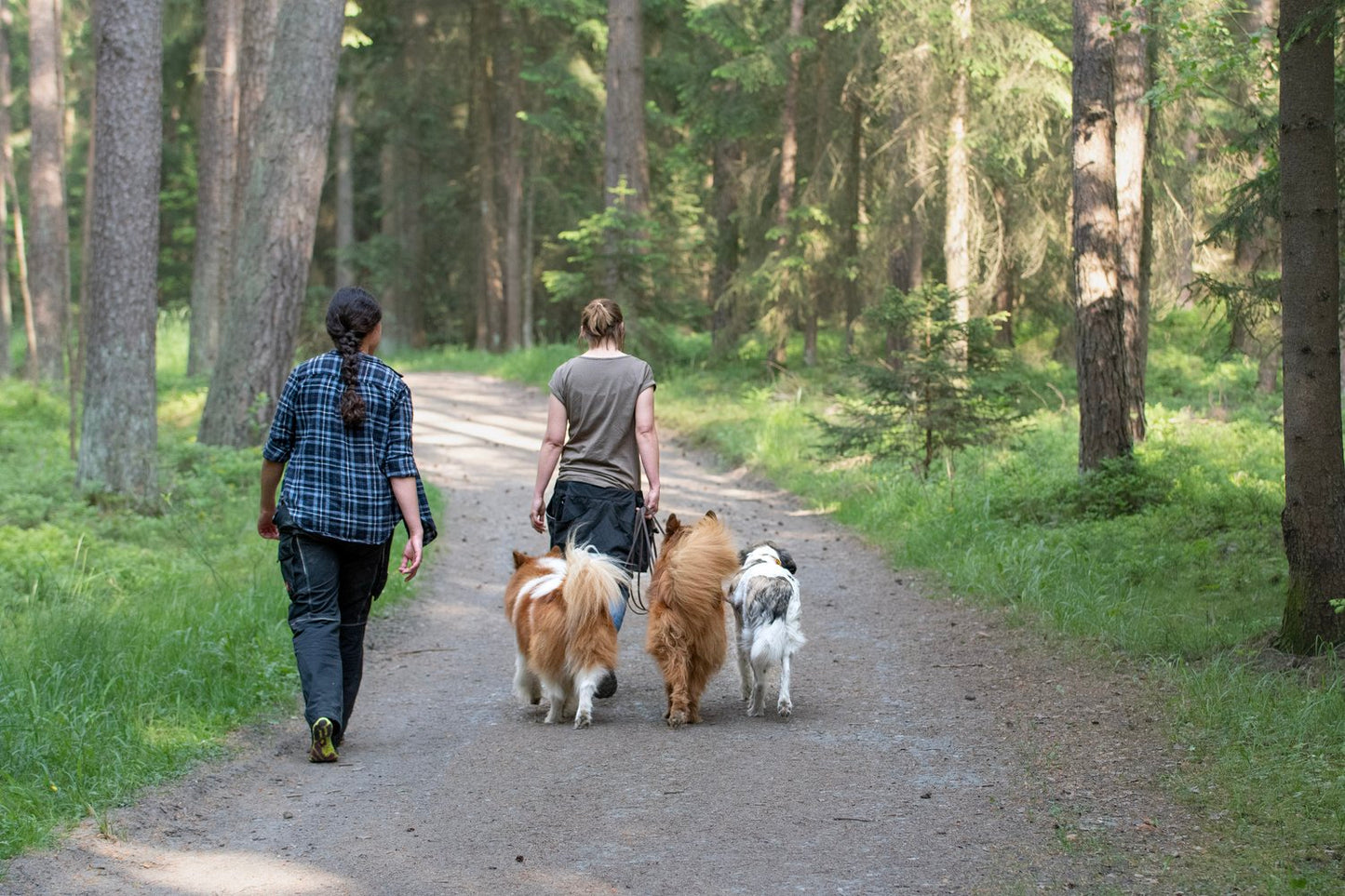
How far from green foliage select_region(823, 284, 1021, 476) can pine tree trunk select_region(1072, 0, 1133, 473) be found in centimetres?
152

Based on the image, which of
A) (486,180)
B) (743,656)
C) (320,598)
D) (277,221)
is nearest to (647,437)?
(743,656)

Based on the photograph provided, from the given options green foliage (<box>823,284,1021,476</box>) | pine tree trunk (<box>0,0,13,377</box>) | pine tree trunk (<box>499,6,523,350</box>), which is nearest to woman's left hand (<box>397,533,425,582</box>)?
green foliage (<box>823,284,1021,476</box>)

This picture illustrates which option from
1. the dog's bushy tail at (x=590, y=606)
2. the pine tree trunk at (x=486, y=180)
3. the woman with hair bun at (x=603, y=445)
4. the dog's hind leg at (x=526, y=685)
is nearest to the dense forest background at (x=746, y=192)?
the pine tree trunk at (x=486, y=180)

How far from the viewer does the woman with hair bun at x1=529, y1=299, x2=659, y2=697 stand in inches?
269

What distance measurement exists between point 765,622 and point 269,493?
261 cm

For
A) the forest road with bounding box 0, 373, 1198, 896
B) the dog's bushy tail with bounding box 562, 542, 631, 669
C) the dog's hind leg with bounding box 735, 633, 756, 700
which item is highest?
the dog's bushy tail with bounding box 562, 542, 631, 669

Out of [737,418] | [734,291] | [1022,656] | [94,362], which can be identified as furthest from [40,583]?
[734,291]

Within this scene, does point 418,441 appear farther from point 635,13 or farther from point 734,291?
point 635,13

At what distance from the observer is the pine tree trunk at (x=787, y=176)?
22547 mm

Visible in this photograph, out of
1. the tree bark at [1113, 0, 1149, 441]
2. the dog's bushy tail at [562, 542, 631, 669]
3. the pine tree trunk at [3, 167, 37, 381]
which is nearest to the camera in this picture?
the dog's bushy tail at [562, 542, 631, 669]

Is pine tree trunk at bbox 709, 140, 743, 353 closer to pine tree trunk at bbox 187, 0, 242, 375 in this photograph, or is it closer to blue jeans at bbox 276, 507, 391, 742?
pine tree trunk at bbox 187, 0, 242, 375

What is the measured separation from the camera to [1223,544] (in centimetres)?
1013

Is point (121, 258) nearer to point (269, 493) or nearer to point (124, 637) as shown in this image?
point (124, 637)

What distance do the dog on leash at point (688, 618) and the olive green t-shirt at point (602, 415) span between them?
0.60 meters
